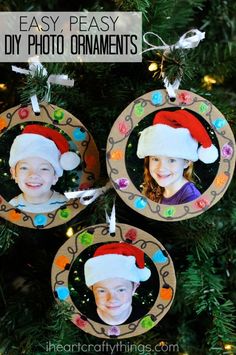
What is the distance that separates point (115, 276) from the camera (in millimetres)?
624

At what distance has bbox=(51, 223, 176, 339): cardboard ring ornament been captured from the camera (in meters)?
0.63

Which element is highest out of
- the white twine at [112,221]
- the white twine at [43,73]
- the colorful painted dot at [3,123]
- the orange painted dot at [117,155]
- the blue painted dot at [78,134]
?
the white twine at [43,73]

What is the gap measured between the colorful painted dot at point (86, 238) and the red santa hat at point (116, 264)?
0.6 inches

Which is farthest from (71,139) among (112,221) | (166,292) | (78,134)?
(166,292)

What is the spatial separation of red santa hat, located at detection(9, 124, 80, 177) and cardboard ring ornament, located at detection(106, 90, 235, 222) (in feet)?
0.17

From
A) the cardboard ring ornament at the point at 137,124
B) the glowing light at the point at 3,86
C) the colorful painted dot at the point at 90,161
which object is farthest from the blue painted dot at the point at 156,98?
the glowing light at the point at 3,86

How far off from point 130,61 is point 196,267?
0.91 feet

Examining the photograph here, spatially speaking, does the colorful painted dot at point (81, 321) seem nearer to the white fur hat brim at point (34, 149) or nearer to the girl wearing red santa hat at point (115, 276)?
the girl wearing red santa hat at point (115, 276)

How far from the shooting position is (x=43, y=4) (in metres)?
0.75

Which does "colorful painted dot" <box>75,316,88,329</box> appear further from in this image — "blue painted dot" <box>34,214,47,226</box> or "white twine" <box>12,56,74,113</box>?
"white twine" <box>12,56,74,113</box>

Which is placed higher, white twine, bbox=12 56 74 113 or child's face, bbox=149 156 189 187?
white twine, bbox=12 56 74 113

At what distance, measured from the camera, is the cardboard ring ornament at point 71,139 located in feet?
2.09

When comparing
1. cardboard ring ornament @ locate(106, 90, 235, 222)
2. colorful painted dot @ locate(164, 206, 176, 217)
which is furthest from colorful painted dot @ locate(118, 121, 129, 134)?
colorful painted dot @ locate(164, 206, 176, 217)

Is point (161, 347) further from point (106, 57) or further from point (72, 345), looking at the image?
point (106, 57)
